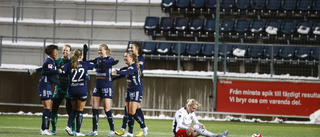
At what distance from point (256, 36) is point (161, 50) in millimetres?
3726

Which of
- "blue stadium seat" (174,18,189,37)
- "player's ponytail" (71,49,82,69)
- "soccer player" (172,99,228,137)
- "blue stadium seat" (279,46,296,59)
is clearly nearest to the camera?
"soccer player" (172,99,228,137)

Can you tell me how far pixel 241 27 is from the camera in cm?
2164

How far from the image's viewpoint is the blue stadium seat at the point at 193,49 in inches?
810

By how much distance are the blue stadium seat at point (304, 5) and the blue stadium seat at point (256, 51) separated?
3.38m

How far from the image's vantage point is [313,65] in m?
18.7

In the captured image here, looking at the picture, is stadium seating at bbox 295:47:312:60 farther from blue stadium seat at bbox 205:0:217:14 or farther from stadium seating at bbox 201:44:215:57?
blue stadium seat at bbox 205:0:217:14

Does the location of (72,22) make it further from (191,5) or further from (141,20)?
(191,5)

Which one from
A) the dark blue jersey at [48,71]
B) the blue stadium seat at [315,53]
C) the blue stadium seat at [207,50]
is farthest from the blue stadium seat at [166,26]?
the dark blue jersey at [48,71]

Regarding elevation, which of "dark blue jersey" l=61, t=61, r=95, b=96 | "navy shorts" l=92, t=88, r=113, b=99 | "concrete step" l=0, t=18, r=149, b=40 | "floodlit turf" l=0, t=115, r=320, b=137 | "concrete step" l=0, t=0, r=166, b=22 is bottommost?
"floodlit turf" l=0, t=115, r=320, b=137

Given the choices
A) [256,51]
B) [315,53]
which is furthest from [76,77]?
[315,53]

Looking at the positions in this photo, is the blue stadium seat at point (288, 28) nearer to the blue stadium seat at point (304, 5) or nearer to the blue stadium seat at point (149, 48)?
the blue stadium seat at point (304, 5)

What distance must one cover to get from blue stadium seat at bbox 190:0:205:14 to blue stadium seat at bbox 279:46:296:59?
4.49 meters

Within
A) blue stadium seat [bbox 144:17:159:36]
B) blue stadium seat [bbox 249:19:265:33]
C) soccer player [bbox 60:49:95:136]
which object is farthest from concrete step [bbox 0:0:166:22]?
soccer player [bbox 60:49:95:136]

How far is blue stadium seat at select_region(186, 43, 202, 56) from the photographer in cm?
2056
